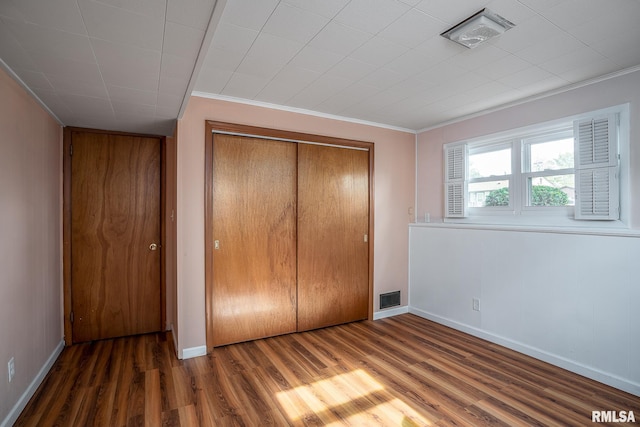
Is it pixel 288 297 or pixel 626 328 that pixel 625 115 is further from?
pixel 288 297

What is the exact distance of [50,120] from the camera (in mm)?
2824

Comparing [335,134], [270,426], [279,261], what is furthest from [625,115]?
[270,426]

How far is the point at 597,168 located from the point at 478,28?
5.56ft

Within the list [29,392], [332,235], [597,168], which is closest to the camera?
[29,392]

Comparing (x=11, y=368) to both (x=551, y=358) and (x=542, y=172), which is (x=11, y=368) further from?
(x=542, y=172)

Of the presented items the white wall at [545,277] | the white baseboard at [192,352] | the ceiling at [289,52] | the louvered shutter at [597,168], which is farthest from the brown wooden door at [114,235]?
the louvered shutter at [597,168]

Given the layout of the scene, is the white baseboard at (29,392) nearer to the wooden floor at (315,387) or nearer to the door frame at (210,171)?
the wooden floor at (315,387)

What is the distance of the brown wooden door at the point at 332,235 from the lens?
364 cm

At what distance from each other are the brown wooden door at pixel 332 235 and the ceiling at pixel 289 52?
0.84 m

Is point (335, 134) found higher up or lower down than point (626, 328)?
higher up

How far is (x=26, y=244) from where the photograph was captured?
7.55ft

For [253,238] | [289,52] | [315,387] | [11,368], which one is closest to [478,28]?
[289,52]

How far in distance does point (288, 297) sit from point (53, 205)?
95.0 inches

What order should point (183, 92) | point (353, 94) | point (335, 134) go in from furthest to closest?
point (335, 134), point (353, 94), point (183, 92)
